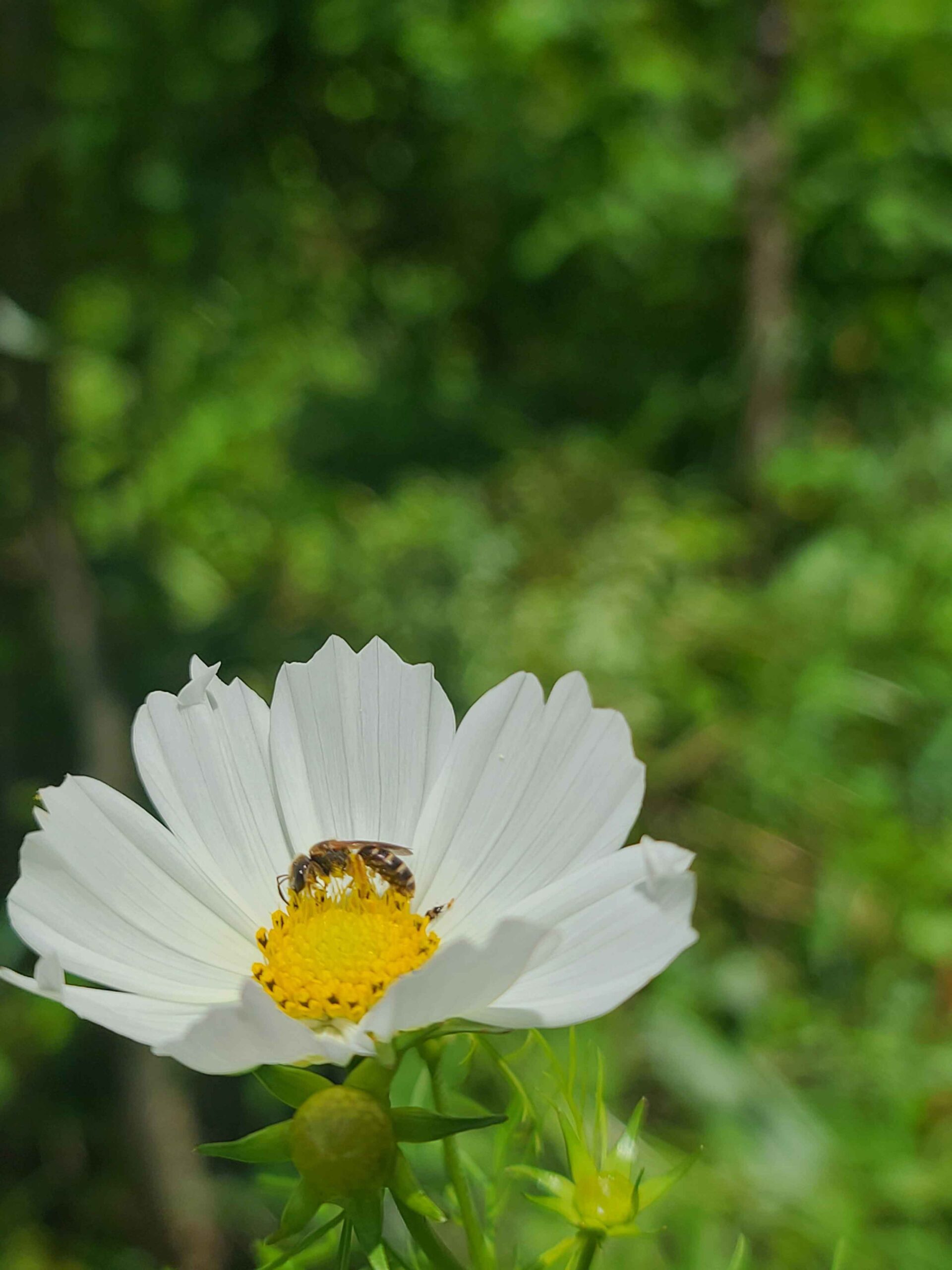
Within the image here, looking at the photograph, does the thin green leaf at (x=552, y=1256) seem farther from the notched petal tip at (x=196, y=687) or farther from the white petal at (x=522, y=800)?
the notched petal tip at (x=196, y=687)

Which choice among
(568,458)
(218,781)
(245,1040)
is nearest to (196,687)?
(218,781)

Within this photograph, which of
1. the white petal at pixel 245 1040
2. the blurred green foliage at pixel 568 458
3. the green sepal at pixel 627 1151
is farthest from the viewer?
the blurred green foliage at pixel 568 458

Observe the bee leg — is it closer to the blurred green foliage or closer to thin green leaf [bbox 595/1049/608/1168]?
thin green leaf [bbox 595/1049/608/1168]

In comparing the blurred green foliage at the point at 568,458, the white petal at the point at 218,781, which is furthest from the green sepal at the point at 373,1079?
the blurred green foliage at the point at 568,458

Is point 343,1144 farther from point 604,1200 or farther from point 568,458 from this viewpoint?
point 568,458

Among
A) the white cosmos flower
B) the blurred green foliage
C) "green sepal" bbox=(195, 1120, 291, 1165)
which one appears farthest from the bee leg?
the blurred green foliage

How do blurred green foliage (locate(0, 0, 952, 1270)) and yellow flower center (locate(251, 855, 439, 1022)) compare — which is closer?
yellow flower center (locate(251, 855, 439, 1022))
